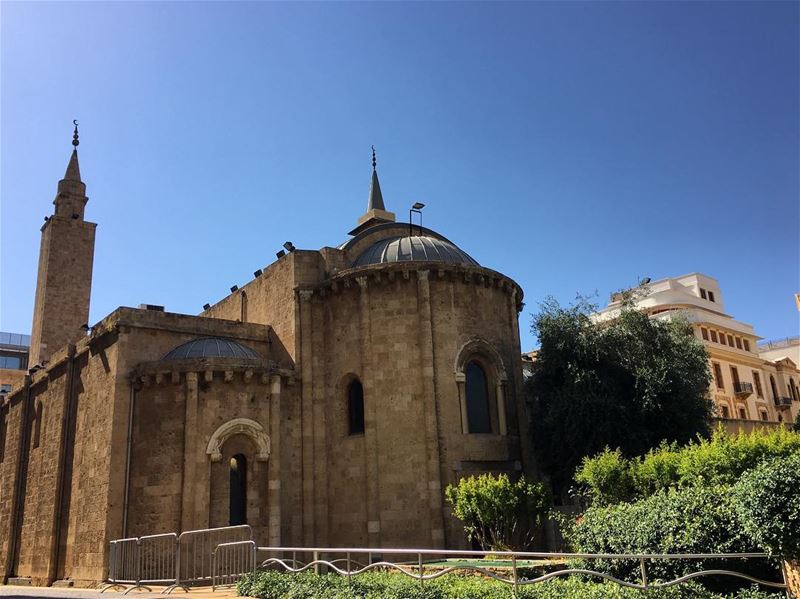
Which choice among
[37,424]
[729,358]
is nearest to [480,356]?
[37,424]

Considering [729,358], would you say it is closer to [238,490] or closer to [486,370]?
[486,370]

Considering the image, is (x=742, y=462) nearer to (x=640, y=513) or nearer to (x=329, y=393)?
(x=640, y=513)

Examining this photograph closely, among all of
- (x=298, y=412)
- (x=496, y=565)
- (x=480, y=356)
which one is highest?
(x=480, y=356)

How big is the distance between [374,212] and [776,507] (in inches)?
839

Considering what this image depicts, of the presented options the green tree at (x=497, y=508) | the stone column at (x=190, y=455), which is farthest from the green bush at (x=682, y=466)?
the stone column at (x=190, y=455)

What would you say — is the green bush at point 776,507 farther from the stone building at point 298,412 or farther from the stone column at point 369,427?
the stone column at point 369,427

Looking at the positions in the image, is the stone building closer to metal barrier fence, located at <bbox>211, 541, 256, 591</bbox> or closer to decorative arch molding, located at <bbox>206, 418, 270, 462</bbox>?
decorative arch molding, located at <bbox>206, 418, 270, 462</bbox>

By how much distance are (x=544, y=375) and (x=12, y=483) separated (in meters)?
20.5

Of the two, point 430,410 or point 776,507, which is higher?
point 430,410

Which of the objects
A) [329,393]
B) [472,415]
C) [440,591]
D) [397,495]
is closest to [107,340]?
[329,393]

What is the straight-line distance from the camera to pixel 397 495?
19953 mm

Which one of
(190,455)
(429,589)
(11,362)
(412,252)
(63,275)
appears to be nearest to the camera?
(429,589)

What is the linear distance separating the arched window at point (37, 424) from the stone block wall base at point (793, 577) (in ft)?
79.2

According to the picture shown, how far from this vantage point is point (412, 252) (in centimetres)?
2280
